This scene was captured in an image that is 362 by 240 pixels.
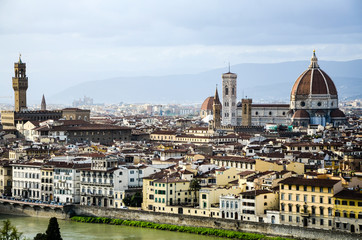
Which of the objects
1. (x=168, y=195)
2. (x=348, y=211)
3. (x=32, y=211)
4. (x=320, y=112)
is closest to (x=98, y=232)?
(x=168, y=195)

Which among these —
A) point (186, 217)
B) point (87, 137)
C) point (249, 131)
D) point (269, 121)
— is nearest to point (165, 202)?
point (186, 217)

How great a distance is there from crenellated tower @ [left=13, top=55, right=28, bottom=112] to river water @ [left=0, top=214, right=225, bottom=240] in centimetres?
5970

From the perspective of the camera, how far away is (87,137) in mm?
83250

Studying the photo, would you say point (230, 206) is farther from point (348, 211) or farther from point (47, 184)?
point (47, 184)

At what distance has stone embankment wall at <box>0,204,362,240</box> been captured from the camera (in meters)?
35.4

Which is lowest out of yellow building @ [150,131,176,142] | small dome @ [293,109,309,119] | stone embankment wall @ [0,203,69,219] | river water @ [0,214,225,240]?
river water @ [0,214,225,240]

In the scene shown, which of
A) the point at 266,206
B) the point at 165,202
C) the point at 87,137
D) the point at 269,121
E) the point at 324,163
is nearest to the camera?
the point at 266,206

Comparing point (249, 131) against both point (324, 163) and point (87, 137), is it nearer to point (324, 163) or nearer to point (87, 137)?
point (87, 137)

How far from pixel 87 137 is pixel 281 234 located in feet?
161

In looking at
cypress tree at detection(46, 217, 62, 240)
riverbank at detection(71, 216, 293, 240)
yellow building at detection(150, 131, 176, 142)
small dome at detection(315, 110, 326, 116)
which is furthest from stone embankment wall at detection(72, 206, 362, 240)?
small dome at detection(315, 110, 326, 116)

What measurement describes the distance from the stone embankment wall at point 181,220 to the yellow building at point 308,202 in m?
0.80

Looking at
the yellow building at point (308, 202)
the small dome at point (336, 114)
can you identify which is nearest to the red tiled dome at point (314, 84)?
the small dome at point (336, 114)

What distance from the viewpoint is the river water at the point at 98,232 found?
38.7m

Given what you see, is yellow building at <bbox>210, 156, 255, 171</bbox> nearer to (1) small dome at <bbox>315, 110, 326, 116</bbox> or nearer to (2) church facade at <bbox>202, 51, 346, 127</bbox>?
(2) church facade at <bbox>202, 51, 346, 127</bbox>
